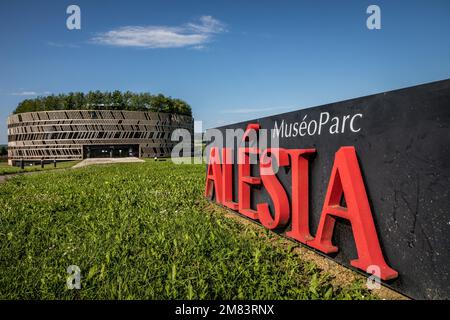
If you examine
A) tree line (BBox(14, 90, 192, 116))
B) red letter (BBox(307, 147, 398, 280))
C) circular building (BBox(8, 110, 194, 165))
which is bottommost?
red letter (BBox(307, 147, 398, 280))

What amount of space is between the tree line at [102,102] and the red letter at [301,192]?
77.1 meters

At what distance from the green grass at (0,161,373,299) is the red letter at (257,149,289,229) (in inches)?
11.2

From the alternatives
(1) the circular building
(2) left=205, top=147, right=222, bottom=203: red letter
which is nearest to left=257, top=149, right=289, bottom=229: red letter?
(2) left=205, top=147, right=222, bottom=203: red letter

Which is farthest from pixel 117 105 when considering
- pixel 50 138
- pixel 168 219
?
pixel 168 219

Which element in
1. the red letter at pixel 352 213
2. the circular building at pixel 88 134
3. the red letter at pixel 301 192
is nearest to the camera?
the red letter at pixel 352 213

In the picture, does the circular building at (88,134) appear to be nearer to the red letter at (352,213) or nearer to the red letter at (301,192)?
the red letter at (301,192)

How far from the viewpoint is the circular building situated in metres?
67.9

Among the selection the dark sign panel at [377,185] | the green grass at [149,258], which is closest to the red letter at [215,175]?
the green grass at [149,258]

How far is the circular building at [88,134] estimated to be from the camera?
67.9 metres

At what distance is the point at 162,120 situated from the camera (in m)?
74.9

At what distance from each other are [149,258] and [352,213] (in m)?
2.42

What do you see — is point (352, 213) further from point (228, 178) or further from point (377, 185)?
point (228, 178)

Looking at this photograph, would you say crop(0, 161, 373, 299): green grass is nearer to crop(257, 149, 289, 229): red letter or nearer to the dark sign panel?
crop(257, 149, 289, 229): red letter
